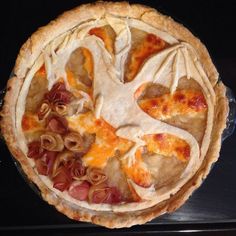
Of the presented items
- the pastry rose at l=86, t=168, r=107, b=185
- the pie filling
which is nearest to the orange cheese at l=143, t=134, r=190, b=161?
the pie filling

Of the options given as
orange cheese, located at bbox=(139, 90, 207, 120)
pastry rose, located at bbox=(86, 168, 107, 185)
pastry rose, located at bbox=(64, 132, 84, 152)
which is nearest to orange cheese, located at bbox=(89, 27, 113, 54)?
orange cheese, located at bbox=(139, 90, 207, 120)

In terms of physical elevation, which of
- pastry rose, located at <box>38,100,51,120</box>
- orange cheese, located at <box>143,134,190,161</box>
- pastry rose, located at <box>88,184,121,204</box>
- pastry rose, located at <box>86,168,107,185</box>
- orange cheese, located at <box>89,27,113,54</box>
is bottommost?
pastry rose, located at <box>88,184,121,204</box>

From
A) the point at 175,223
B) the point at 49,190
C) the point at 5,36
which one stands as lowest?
the point at 175,223

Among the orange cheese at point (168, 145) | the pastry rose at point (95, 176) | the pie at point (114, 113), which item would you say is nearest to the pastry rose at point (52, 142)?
the pie at point (114, 113)

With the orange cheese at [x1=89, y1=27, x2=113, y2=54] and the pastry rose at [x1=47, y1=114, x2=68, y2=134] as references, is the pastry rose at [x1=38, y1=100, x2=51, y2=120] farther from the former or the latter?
the orange cheese at [x1=89, y1=27, x2=113, y2=54]

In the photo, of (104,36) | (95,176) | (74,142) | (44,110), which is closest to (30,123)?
(44,110)

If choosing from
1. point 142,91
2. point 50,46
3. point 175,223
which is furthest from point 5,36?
point 175,223

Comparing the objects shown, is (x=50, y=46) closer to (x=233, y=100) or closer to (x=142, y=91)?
(x=142, y=91)

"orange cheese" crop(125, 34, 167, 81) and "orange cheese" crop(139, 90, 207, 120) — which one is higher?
"orange cheese" crop(125, 34, 167, 81)
